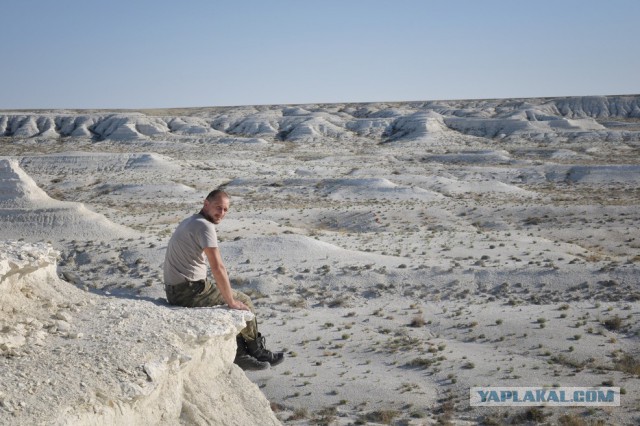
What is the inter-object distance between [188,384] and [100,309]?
1.18 metres

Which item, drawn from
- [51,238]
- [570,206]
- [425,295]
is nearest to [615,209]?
[570,206]

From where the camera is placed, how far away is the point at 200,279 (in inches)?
260

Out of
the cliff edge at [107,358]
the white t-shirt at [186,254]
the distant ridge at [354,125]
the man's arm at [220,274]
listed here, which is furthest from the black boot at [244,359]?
the distant ridge at [354,125]

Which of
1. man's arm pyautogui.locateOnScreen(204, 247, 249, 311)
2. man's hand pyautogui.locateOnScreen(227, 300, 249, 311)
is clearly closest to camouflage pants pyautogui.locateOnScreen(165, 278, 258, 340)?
man's hand pyautogui.locateOnScreen(227, 300, 249, 311)

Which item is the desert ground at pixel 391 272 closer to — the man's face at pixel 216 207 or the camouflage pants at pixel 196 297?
the camouflage pants at pixel 196 297

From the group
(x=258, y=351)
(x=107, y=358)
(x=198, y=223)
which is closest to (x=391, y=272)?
(x=258, y=351)

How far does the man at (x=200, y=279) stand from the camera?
251 inches

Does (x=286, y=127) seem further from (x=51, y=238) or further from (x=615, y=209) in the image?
(x=51, y=238)

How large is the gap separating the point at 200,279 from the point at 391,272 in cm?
1209

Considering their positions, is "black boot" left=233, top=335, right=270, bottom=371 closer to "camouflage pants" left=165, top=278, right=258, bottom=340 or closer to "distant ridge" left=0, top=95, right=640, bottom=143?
"camouflage pants" left=165, top=278, right=258, bottom=340

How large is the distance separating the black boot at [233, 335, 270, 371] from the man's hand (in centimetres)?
41

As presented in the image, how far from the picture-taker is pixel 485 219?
3138 cm

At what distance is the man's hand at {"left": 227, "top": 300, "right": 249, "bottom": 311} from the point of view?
6.16m

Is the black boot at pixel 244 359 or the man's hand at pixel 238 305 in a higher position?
the man's hand at pixel 238 305
